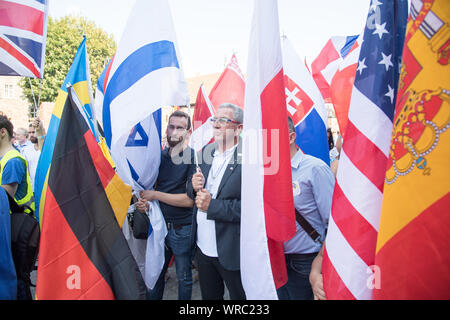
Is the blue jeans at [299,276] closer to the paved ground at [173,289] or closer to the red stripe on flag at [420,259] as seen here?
the red stripe on flag at [420,259]

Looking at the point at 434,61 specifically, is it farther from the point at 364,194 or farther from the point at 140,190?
the point at 140,190

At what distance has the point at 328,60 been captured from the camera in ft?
14.3

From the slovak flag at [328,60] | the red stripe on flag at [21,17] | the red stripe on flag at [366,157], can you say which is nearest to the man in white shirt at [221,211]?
the red stripe on flag at [366,157]

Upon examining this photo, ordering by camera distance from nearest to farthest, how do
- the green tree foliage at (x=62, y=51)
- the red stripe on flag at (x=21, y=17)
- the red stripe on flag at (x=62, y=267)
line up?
the red stripe on flag at (x=62, y=267) → the red stripe on flag at (x=21, y=17) → the green tree foliage at (x=62, y=51)

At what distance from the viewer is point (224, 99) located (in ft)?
15.6

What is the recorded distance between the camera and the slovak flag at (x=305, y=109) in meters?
3.18

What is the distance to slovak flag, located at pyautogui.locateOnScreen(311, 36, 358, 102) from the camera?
4.08 meters

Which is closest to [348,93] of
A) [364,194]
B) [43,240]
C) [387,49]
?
[387,49]

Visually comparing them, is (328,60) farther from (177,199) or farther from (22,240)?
(22,240)

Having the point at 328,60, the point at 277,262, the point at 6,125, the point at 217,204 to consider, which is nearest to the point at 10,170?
the point at 6,125

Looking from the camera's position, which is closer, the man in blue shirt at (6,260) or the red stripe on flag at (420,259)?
the red stripe on flag at (420,259)

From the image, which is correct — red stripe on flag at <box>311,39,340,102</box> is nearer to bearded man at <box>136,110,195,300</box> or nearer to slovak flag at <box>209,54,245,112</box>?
slovak flag at <box>209,54,245,112</box>

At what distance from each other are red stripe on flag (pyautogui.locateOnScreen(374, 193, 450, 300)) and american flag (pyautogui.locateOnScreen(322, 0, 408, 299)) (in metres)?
0.21

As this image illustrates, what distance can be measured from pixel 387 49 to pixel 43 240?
6.38 ft
